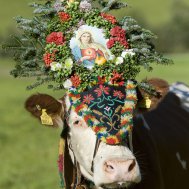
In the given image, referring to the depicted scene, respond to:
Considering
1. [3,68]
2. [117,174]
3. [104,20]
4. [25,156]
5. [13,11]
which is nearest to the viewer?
[117,174]

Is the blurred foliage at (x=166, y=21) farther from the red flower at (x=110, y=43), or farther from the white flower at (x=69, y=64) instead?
the white flower at (x=69, y=64)

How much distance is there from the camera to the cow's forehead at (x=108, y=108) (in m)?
4.84

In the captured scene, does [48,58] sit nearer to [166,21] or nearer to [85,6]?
[85,6]

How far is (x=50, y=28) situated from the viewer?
5.18 m

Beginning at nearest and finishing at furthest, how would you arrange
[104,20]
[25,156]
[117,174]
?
[117,174]
[104,20]
[25,156]

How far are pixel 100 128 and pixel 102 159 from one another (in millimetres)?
289

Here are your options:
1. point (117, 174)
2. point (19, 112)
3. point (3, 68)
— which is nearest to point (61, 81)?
point (117, 174)

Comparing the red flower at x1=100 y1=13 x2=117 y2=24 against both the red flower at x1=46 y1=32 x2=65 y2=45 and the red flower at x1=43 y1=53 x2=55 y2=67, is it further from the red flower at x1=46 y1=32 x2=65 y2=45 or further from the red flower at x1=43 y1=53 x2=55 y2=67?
the red flower at x1=43 y1=53 x2=55 y2=67

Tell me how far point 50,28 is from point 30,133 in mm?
8425

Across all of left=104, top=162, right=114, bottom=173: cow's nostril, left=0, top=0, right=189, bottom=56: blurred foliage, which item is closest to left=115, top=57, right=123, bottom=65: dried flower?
left=104, top=162, right=114, bottom=173: cow's nostril

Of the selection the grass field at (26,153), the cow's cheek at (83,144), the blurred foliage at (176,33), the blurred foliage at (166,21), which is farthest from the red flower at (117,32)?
the blurred foliage at (176,33)

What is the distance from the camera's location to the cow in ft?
15.4

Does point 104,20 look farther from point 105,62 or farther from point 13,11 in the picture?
point 13,11

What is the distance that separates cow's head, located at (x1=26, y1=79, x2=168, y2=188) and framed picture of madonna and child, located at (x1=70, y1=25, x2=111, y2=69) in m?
0.27
